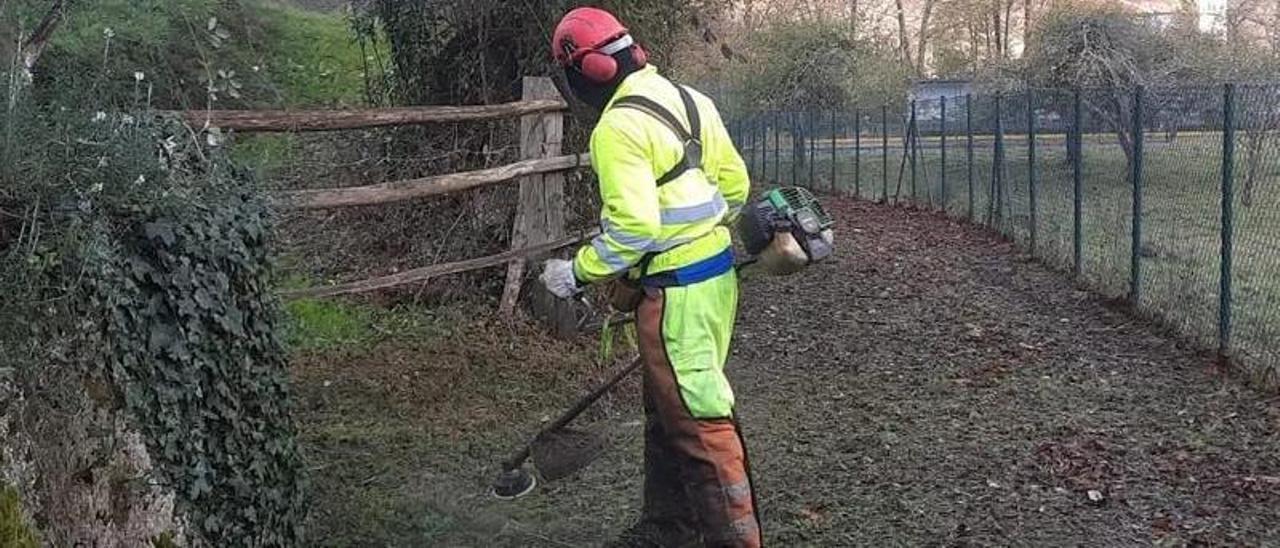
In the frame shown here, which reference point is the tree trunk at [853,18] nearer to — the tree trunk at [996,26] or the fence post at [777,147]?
the tree trunk at [996,26]

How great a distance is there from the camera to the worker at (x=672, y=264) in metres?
4.04

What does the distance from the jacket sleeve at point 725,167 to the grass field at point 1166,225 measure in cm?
367

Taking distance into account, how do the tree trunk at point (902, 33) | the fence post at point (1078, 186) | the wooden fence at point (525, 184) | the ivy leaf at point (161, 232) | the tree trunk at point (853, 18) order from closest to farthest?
1. the ivy leaf at point (161, 232)
2. the wooden fence at point (525, 184)
3. the fence post at point (1078, 186)
4. the tree trunk at point (853, 18)
5. the tree trunk at point (902, 33)

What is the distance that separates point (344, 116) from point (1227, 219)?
5031 millimetres

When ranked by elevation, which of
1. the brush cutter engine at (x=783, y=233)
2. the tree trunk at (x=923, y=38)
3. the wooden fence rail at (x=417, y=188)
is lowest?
the brush cutter engine at (x=783, y=233)

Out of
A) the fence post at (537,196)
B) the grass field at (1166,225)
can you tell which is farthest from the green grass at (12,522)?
the grass field at (1166,225)

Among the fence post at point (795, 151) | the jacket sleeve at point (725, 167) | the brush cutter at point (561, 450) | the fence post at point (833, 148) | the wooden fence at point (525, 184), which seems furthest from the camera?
the fence post at point (795, 151)

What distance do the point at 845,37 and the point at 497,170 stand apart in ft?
67.9

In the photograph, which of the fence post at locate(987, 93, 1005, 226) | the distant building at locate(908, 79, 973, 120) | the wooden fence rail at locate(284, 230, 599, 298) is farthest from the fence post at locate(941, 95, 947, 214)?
the wooden fence rail at locate(284, 230, 599, 298)

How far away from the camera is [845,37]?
27.0 m

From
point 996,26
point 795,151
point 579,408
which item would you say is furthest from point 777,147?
point 579,408

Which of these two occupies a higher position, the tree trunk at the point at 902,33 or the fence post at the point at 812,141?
the tree trunk at the point at 902,33

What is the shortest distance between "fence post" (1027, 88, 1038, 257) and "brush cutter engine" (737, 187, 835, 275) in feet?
26.8

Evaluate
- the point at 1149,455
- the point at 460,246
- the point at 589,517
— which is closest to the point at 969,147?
the point at 460,246
